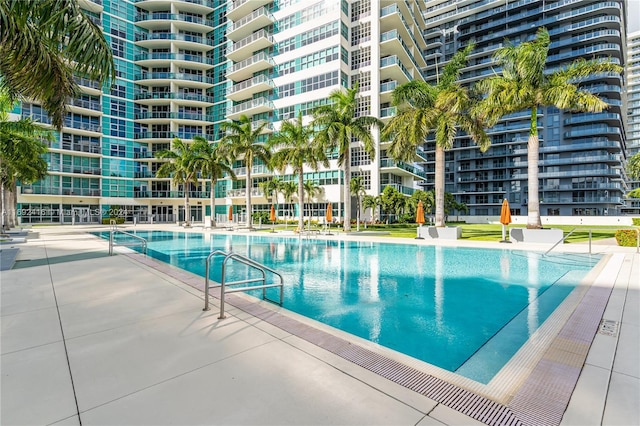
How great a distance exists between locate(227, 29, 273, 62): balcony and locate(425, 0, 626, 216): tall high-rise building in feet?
138

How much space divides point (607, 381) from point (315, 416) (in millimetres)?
3217

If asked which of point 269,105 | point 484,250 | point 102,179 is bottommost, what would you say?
point 484,250

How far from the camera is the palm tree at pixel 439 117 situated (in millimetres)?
20266

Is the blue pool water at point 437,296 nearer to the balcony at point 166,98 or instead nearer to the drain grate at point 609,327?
the drain grate at point 609,327

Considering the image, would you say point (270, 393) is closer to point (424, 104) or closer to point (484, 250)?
point (484, 250)

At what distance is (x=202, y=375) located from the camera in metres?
3.35

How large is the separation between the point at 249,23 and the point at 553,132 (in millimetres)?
68152

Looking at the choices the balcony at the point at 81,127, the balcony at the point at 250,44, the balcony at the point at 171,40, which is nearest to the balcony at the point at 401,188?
the balcony at the point at 250,44

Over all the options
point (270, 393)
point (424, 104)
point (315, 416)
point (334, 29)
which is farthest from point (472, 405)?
point (334, 29)

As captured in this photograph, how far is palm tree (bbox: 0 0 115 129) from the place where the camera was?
668 centimetres

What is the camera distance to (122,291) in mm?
7027

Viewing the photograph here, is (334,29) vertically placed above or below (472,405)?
above

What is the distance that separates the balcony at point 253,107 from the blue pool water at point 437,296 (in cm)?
3557

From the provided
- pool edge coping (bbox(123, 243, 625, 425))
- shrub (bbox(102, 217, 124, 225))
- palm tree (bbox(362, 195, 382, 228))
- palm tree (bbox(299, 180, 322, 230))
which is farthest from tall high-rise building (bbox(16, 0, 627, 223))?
pool edge coping (bbox(123, 243, 625, 425))
